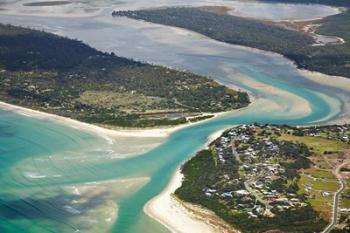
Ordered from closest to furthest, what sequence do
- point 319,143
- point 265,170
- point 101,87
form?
point 265,170 → point 319,143 → point 101,87

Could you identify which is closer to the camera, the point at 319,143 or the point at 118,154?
the point at 118,154

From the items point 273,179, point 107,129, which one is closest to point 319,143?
point 273,179

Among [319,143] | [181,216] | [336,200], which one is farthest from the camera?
[319,143]

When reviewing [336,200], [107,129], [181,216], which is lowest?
[181,216]

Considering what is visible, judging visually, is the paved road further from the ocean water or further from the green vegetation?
the green vegetation

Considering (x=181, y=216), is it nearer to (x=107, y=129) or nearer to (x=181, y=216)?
(x=181, y=216)

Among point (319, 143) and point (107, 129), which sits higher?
point (319, 143)
